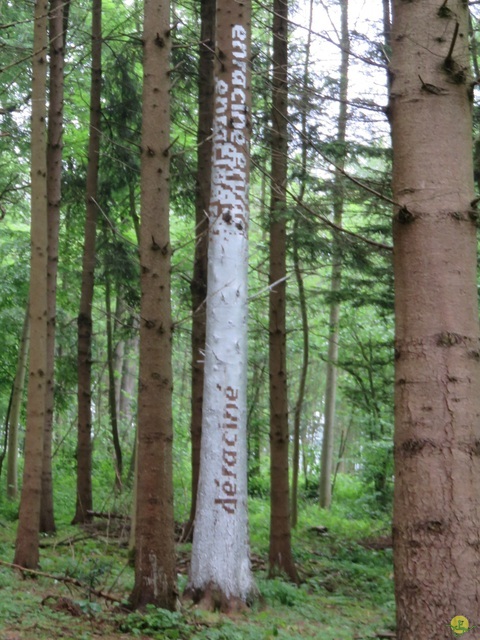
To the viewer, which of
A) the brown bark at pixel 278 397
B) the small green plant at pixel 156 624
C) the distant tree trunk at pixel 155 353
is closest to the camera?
the small green plant at pixel 156 624

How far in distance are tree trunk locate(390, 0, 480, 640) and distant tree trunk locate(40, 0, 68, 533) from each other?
10.4m

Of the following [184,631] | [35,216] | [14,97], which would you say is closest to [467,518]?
[184,631]

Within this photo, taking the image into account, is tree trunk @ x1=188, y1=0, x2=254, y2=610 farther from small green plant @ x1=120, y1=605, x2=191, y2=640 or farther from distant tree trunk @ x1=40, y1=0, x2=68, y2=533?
distant tree trunk @ x1=40, y1=0, x2=68, y2=533

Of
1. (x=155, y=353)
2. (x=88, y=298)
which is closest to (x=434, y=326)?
(x=155, y=353)

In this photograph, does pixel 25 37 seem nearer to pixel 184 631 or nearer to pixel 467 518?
pixel 184 631

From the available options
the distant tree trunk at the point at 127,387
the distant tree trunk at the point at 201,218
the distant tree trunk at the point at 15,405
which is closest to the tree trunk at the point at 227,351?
the distant tree trunk at the point at 201,218

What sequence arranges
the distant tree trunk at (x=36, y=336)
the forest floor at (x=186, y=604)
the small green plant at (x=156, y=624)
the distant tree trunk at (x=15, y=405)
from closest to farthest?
the small green plant at (x=156, y=624) → the forest floor at (x=186, y=604) → the distant tree trunk at (x=36, y=336) → the distant tree trunk at (x=15, y=405)

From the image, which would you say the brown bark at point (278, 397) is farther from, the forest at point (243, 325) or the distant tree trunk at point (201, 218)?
the distant tree trunk at point (201, 218)

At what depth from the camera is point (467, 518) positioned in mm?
2789

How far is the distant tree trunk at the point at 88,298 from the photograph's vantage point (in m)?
14.2

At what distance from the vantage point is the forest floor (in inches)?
247

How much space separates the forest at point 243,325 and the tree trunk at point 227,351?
24mm

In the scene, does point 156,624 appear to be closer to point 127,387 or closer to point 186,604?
point 186,604

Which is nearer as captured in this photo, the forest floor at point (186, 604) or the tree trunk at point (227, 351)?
the forest floor at point (186, 604)
